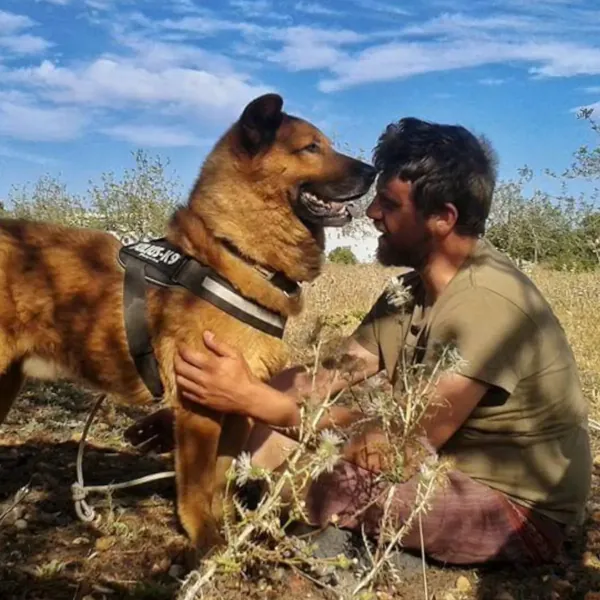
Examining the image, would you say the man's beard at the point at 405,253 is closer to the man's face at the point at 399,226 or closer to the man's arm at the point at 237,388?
the man's face at the point at 399,226

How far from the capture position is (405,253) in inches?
132

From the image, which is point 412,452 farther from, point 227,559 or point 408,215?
point 408,215

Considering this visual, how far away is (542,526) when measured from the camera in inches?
125

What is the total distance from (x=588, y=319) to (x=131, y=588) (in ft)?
21.1

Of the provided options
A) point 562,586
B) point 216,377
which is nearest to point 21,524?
point 216,377

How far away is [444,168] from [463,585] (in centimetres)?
170

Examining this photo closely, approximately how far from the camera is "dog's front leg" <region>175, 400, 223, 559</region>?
3.30 metres

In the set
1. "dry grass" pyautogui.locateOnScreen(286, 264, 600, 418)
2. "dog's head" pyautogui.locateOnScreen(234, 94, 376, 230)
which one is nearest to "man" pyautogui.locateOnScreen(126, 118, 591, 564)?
"dog's head" pyautogui.locateOnScreen(234, 94, 376, 230)

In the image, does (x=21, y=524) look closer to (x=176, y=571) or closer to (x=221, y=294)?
(x=176, y=571)

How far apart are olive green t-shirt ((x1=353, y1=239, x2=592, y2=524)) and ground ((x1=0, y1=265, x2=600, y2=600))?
0.38 m

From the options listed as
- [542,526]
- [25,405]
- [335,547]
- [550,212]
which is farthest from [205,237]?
[550,212]

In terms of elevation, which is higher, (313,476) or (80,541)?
(313,476)

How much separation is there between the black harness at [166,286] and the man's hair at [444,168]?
30.5 inches

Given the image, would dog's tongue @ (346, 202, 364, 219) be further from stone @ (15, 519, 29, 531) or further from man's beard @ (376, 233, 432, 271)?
stone @ (15, 519, 29, 531)
